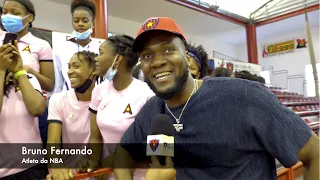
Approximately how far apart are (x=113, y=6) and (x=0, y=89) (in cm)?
730

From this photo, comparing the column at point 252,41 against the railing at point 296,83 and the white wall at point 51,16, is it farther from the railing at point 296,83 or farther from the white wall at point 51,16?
the white wall at point 51,16

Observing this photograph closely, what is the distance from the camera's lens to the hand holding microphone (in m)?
0.83

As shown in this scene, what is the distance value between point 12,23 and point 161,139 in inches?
50.8

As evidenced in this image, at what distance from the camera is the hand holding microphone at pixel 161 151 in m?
0.83

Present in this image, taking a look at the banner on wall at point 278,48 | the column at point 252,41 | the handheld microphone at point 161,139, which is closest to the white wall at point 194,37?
the banner on wall at point 278,48

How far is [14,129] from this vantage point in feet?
4.16

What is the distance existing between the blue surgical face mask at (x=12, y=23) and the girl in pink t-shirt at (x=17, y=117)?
0.47 metres

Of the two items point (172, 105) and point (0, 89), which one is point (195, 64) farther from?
point (0, 89)

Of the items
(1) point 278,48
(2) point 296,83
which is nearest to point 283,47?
(1) point 278,48

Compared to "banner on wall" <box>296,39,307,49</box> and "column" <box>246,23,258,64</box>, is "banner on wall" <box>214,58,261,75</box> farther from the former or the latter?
"banner on wall" <box>296,39,307,49</box>

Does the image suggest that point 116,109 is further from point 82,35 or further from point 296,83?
point 296,83

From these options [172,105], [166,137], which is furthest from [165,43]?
[166,137]

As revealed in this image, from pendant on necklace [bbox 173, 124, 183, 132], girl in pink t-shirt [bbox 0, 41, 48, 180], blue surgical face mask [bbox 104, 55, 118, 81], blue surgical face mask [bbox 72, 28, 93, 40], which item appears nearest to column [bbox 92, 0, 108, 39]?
blue surgical face mask [bbox 72, 28, 93, 40]

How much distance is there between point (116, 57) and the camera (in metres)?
1.58
